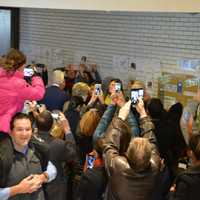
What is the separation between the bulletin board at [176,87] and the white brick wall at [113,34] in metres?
0.15

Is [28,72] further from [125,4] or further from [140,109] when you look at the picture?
[125,4]

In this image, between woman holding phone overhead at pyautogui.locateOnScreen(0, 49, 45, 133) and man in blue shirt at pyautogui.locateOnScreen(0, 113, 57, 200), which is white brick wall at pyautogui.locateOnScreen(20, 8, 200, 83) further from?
man in blue shirt at pyautogui.locateOnScreen(0, 113, 57, 200)

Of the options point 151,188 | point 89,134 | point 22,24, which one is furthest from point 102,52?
point 151,188

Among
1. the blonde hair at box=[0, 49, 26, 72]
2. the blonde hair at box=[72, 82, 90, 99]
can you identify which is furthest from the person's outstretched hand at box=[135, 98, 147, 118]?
the blonde hair at box=[72, 82, 90, 99]

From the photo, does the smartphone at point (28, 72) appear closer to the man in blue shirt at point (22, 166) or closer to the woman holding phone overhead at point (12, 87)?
the woman holding phone overhead at point (12, 87)

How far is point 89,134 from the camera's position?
15.3ft

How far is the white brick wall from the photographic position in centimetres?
754

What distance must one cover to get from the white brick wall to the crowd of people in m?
1.64

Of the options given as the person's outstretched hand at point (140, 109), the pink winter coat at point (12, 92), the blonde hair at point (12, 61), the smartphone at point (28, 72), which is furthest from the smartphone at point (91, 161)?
the smartphone at point (28, 72)

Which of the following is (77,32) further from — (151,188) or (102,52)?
(151,188)

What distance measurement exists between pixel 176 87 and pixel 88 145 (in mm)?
3277

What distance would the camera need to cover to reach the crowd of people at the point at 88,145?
325cm

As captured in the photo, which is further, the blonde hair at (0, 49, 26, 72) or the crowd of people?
the blonde hair at (0, 49, 26, 72)

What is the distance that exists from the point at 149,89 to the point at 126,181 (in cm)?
508
